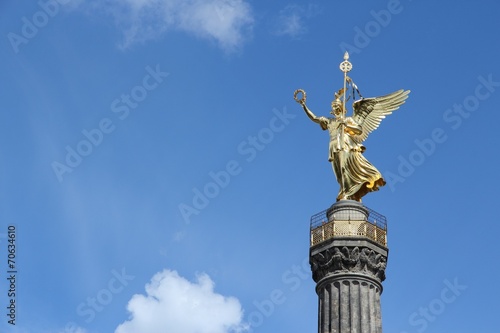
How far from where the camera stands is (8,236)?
134 feet

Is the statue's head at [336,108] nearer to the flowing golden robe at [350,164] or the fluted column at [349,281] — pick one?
the flowing golden robe at [350,164]

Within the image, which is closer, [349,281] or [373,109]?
[349,281]

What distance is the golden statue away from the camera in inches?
1770

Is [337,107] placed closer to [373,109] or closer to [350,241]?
Answer: [373,109]

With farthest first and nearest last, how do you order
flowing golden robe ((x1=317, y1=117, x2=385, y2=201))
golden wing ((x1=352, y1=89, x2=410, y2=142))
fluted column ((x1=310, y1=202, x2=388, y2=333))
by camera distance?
golden wing ((x1=352, y1=89, x2=410, y2=142)), flowing golden robe ((x1=317, y1=117, x2=385, y2=201)), fluted column ((x1=310, y1=202, x2=388, y2=333))

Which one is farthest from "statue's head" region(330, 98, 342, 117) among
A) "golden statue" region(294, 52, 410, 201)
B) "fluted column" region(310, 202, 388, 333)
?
"fluted column" region(310, 202, 388, 333)

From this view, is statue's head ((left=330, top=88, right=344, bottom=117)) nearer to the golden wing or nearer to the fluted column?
the golden wing

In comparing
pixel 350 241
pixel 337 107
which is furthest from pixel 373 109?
pixel 350 241

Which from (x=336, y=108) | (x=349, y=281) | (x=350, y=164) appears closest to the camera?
(x=349, y=281)

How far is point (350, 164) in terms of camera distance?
45.3 metres

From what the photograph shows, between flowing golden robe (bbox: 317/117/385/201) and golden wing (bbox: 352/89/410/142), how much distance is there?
57 cm

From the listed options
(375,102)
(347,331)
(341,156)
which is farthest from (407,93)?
(347,331)

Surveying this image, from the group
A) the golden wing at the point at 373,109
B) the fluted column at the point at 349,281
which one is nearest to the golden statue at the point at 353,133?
the golden wing at the point at 373,109

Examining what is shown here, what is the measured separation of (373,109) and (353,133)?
216 centimetres
